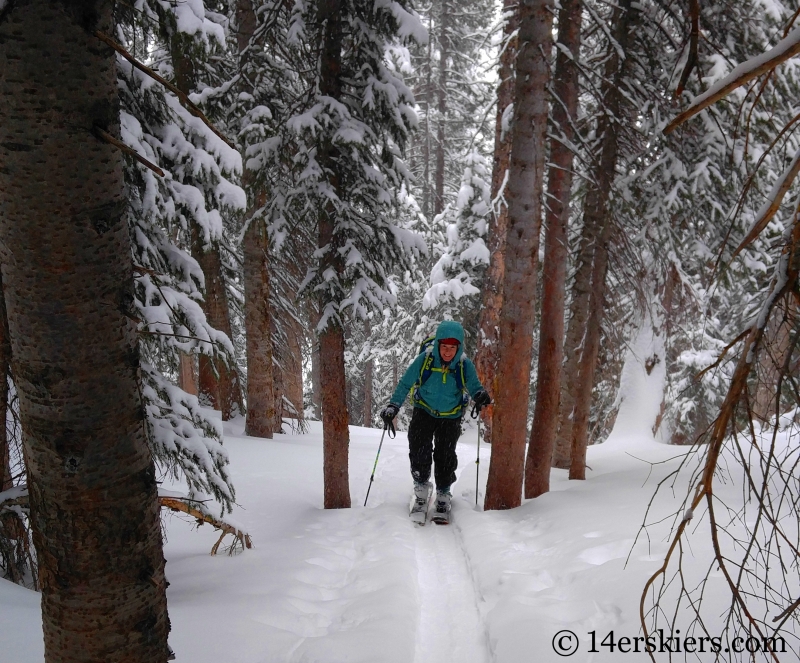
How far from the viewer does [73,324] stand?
1.76m

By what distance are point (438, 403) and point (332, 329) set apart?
179cm

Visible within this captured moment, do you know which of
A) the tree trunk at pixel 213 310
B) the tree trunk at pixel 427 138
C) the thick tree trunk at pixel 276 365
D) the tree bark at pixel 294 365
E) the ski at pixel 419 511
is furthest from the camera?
the tree trunk at pixel 427 138

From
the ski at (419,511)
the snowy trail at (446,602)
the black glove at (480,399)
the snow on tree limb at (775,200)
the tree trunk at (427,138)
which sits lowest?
the ski at (419,511)

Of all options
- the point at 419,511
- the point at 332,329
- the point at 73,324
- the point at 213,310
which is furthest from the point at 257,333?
the point at 73,324

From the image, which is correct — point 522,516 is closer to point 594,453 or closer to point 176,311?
point 176,311

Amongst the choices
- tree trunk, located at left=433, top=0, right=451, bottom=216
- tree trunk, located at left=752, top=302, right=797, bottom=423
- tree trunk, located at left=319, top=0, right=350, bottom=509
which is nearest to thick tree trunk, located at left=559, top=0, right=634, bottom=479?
tree trunk, located at left=319, top=0, right=350, bottom=509

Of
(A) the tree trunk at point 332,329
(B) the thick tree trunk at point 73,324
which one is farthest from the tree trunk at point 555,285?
(B) the thick tree trunk at point 73,324

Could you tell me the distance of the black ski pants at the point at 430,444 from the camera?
23.4 feet

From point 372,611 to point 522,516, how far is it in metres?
2.84

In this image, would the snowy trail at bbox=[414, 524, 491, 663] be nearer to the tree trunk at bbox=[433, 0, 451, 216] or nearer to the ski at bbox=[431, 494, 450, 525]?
the ski at bbox=[431, 494, 450, 525]

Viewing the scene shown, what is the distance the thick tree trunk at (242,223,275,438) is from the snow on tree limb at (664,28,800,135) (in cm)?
1006

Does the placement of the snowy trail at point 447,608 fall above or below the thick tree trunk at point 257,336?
below

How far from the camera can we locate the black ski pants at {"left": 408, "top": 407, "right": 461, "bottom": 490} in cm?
713

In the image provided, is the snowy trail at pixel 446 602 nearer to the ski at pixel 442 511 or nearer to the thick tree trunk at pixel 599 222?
the ski at pixel 442 511
